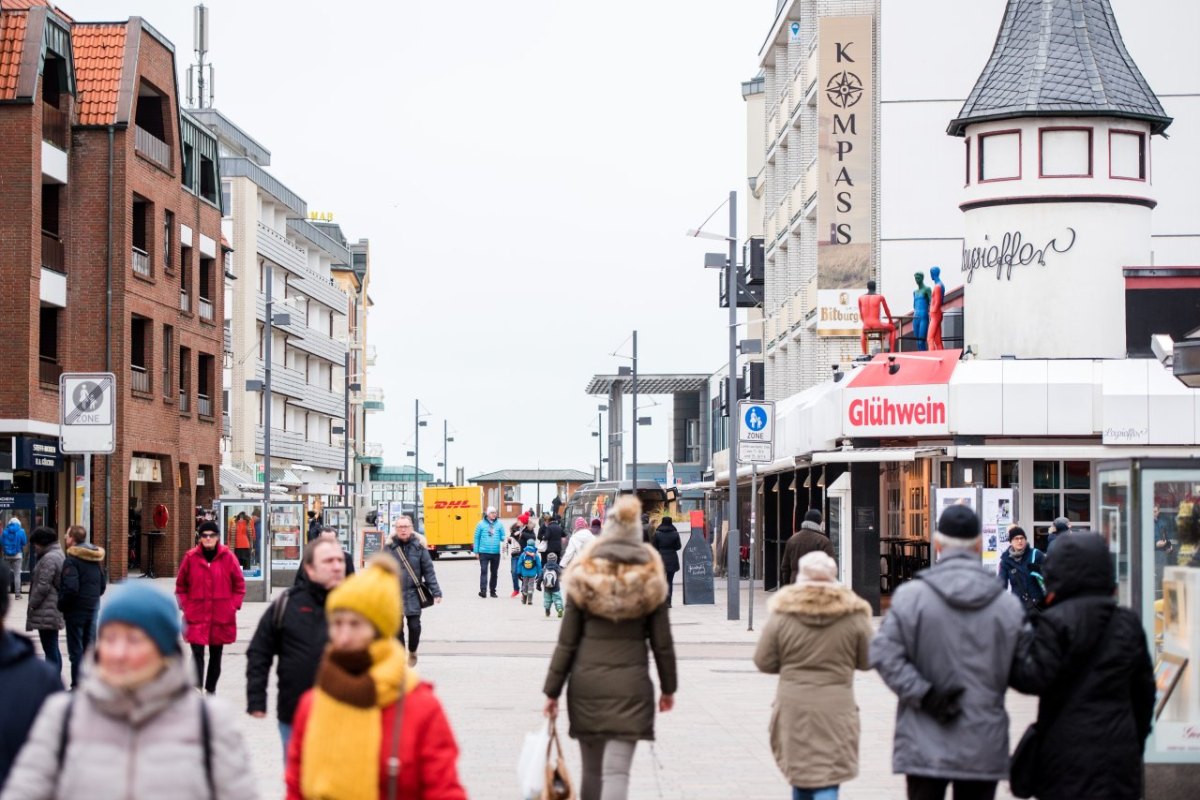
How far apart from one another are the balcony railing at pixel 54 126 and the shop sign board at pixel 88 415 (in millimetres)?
26269

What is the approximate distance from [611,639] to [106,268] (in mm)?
37795

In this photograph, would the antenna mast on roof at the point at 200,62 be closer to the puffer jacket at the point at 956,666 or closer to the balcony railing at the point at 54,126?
the balcony railing at the point at 54,126

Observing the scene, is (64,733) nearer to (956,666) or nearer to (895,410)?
(956,666)

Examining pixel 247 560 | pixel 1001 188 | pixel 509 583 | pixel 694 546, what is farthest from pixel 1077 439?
pixel 509 583

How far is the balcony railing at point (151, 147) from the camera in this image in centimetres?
4706

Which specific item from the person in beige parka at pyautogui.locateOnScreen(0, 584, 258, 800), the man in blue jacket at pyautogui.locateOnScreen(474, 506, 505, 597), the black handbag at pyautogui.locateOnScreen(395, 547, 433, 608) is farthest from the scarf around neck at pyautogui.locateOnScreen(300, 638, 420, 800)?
the man in blue jacket at pyautogui.locateOnScreen(474, 506, 505, 597)

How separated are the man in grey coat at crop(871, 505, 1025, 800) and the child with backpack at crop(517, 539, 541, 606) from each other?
29503 millimetres

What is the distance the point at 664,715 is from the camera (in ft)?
56.2

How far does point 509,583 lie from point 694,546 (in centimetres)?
1490

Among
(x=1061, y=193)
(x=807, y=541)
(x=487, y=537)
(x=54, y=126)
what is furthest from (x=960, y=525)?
(x=54, y=126)

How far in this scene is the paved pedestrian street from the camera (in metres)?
12.8

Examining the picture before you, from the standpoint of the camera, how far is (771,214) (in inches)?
2168

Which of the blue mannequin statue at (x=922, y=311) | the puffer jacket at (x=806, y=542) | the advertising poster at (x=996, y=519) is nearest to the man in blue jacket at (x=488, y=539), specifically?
the blue mannequin statue at (x=922, y=311)

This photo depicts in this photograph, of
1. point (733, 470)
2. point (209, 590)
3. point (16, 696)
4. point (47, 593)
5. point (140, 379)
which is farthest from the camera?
point (140, 379)
